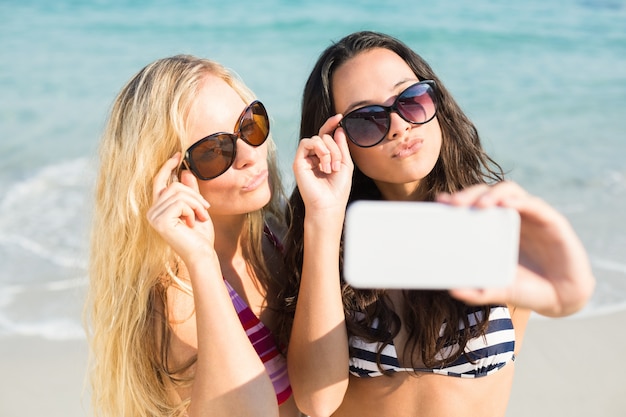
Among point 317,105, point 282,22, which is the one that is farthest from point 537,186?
point 282,22

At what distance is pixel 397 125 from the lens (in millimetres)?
2512

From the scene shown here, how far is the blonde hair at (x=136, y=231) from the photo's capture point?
2576 millimetres

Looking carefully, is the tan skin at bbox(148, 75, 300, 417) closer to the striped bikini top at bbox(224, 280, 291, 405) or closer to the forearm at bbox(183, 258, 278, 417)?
the forearm at bbox(183, 258, 278, 417)

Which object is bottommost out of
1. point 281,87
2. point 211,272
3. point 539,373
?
point 539,373

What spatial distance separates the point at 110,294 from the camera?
2.73 meters

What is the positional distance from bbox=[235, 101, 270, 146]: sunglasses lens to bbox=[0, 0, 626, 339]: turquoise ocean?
2.58 ft

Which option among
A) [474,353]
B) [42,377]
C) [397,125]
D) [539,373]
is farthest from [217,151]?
[539,373]

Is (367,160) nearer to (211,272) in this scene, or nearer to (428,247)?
(211,272)

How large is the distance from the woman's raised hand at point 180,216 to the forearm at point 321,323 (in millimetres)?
380

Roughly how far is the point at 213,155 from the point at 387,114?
2.18 feet

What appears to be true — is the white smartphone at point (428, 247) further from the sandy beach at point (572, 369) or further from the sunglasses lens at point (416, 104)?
the sandy beach at point (572, 369)

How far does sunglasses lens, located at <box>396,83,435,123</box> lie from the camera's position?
8.29ft

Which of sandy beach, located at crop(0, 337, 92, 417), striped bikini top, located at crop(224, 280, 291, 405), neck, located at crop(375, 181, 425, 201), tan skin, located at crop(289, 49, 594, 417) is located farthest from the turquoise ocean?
neck, located at crop(375, 181, 425, 201)

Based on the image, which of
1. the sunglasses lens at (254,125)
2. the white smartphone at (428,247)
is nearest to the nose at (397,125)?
the sunglasses lens at (254,125)
